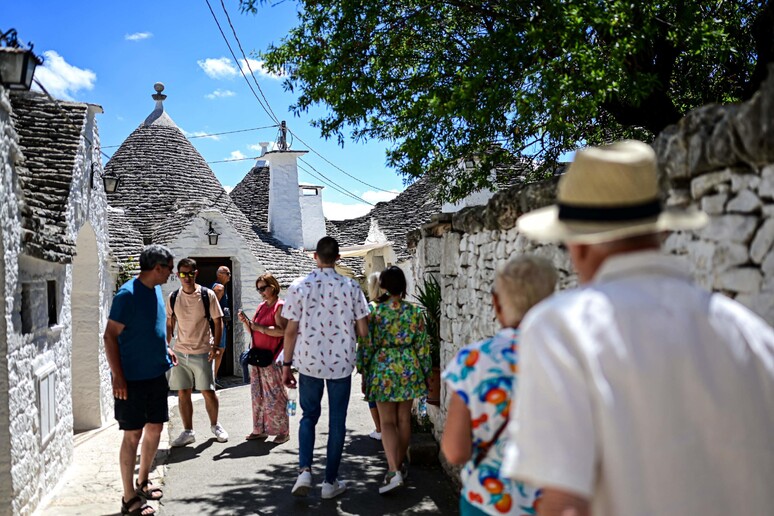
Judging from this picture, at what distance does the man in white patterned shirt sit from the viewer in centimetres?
516

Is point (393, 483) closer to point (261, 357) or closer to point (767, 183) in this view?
point (261, 357)

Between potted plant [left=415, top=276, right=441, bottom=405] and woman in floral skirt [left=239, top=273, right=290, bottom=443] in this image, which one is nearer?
woman in floral skirt [left=239, top=273, right=290, bottom=443]

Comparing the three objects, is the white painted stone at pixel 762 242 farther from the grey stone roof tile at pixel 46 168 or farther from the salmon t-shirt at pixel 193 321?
the salmon t-shirt at pixel 193 321

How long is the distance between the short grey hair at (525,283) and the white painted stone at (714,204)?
2.17ft

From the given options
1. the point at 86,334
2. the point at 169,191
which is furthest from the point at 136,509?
the point at 169,191

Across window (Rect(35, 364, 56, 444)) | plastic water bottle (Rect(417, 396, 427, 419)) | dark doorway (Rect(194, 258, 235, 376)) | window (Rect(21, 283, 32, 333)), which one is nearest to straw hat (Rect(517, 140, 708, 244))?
window (Rect(21, 283, 32, 333))

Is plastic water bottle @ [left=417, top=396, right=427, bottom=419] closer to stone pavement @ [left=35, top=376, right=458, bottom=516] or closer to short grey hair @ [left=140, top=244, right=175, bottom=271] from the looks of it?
stone pavement @ [left=35, top=376, right=458, bottom=516]

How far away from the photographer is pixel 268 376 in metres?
7.03

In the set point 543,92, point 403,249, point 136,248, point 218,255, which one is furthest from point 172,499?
point 403,249

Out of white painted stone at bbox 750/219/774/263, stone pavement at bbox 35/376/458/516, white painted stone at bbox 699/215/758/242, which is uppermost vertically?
white painted stone at bbox 699/215/758/242

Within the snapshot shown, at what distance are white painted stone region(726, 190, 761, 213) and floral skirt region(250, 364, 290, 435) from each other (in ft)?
17.1

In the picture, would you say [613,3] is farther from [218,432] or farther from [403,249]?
[403,249]

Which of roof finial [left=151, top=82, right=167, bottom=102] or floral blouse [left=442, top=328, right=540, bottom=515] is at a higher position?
roof finial [left=151, top=82, right=167, bottom=102]

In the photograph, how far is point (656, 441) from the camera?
4.58ft
